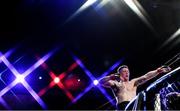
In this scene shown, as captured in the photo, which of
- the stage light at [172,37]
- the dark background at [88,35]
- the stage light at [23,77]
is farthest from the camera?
the stage light at [23,77]

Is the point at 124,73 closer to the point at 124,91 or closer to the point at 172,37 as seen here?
the point at 124,91

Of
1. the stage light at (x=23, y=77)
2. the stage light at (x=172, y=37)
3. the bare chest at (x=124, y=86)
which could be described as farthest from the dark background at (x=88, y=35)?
the bare chest at (x=124, y=86)

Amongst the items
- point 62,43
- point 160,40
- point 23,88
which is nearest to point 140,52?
point 160,40

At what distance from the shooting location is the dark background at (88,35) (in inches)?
260

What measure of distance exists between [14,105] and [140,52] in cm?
362

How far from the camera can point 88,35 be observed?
24.8 ft

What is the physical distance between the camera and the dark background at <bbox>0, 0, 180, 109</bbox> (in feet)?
21.7

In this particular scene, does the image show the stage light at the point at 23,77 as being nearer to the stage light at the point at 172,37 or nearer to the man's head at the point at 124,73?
the stage light at the point at 172,37

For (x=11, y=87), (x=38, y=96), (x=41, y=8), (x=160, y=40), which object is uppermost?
(x=41, y=8)

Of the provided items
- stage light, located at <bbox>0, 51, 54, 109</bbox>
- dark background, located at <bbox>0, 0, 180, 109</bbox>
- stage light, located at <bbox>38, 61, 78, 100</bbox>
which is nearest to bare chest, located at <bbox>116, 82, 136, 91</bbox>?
dark background, located at <bbox>0, 0, 180, 109</bbox>

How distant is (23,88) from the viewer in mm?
8492

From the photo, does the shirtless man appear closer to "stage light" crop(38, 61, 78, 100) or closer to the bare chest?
the bare chest

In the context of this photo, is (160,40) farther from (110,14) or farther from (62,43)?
(62,43)

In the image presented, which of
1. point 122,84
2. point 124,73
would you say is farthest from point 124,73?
point 122,84
